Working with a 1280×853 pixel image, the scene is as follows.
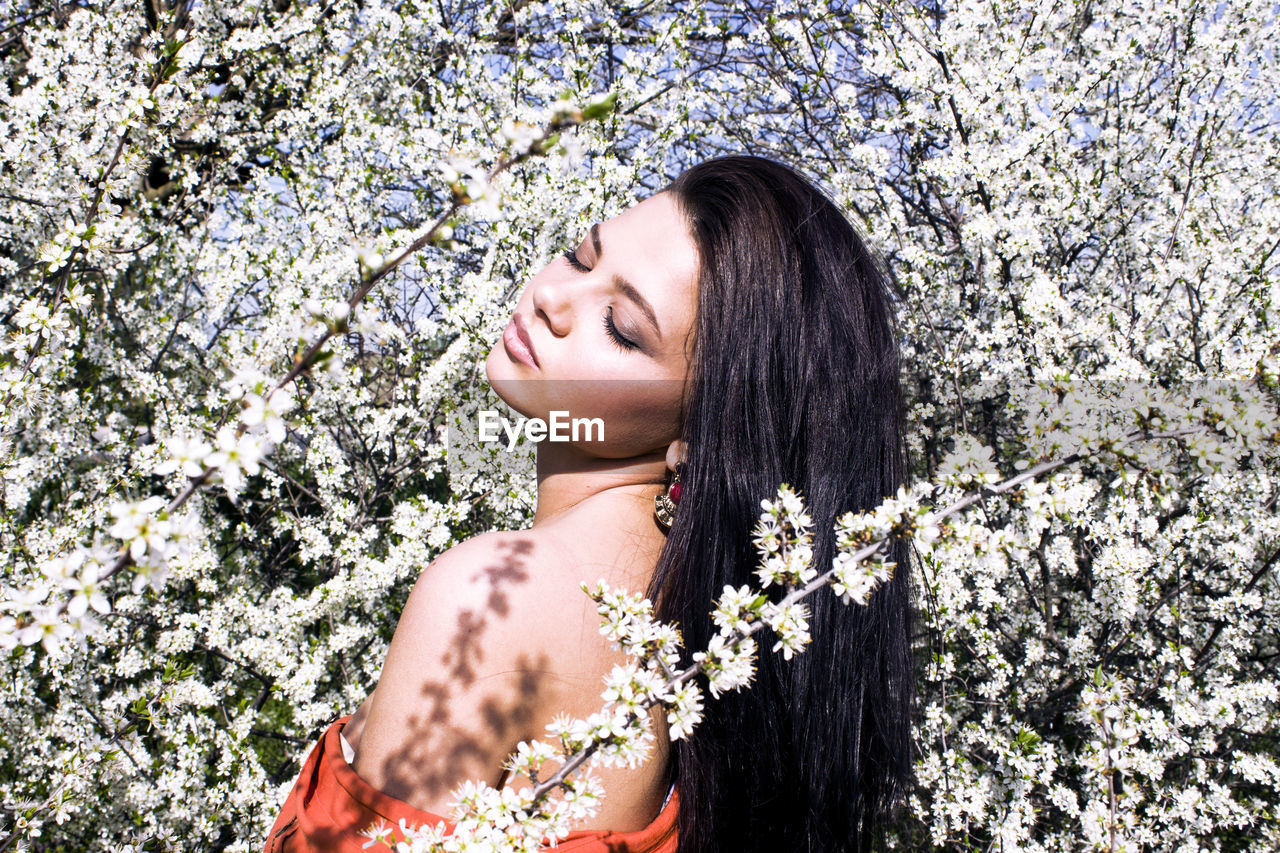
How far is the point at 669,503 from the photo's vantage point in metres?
1.48

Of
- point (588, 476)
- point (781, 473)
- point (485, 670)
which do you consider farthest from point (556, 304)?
point (485, 670)

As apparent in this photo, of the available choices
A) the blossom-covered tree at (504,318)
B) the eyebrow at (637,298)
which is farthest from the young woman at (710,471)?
the blossom-covered tree at (504,318)

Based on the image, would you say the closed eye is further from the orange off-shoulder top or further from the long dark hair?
the orange off-shoulder top

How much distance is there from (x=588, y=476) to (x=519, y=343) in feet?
1.06

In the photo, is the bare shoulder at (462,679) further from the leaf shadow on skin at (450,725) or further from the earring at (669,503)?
the earring at (669,503)

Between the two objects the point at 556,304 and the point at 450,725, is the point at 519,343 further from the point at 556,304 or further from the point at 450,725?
the point at 450,725

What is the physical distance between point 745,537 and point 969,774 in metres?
2.18

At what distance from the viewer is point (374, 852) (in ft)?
3.58

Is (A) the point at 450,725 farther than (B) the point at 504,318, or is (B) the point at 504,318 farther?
(B) the point at 504,318

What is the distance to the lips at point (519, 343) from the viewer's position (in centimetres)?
149

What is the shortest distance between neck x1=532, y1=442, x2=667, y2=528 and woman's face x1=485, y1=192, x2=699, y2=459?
3 cm

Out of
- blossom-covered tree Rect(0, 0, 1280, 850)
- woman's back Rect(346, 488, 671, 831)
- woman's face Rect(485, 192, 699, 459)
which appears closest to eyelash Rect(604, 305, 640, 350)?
woman's face Rect(485, 192, 699, 459)

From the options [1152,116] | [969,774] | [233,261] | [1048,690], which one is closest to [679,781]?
[969,774]

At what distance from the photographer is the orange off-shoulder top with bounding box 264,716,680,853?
3.64ft
